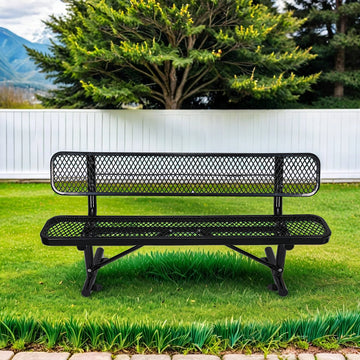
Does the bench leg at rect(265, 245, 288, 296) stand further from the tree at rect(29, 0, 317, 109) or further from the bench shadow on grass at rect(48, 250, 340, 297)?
the tree at rect(29, 0, 317, 109)

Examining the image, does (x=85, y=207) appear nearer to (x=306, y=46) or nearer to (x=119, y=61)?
(x=119, y=61)

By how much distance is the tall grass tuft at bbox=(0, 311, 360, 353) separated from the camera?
9.14 ft

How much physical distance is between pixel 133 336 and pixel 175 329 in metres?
0.22

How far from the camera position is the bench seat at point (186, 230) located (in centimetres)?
351

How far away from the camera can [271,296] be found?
374 centimetres

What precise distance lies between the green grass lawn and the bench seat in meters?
0.41

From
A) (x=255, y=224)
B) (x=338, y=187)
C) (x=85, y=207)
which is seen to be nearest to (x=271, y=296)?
(x=255, y=224)

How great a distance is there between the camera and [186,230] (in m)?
3.74

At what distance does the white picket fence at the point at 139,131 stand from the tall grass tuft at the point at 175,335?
8.46 meters

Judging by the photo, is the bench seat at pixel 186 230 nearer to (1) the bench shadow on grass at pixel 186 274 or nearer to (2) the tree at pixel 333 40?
(1) the bench shadow on grass at pixel 186 274

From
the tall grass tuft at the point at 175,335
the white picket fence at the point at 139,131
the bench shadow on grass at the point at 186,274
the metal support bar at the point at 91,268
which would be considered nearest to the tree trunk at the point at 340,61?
the white picket fence at the point at 139,131

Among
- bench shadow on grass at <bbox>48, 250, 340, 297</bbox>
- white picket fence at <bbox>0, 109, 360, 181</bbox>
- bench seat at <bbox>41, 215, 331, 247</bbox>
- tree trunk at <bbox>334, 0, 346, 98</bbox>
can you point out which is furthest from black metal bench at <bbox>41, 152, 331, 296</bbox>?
tree trunk at <bbox>334, 0, 346, 98</bbox>

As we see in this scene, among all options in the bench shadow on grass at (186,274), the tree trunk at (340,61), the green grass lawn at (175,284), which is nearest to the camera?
the green grass lawn at (175,284)

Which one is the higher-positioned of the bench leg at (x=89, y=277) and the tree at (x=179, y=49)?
the tree at (x=179, y=49)
